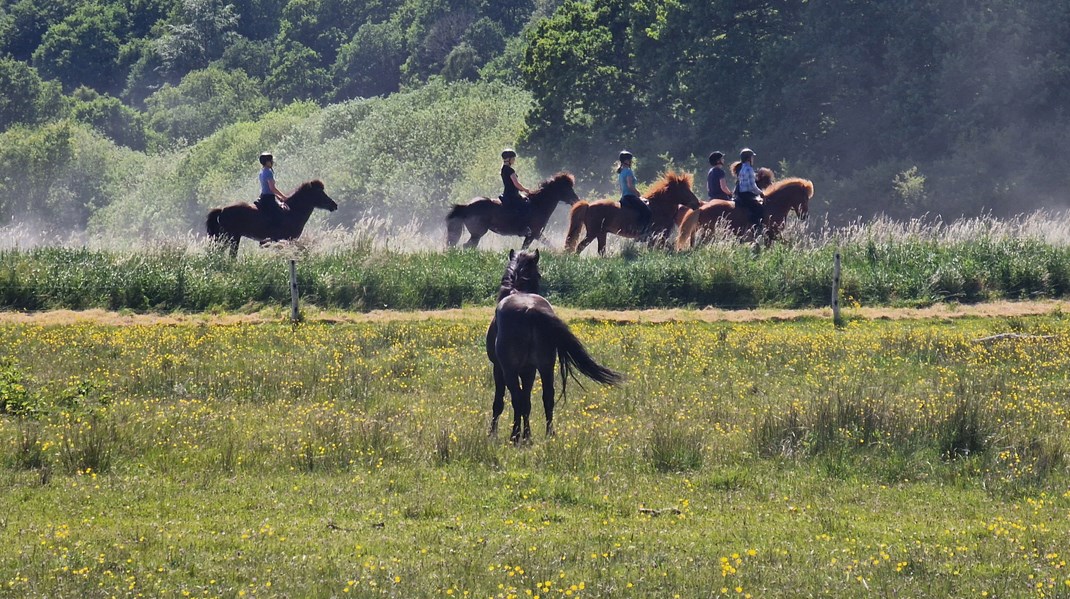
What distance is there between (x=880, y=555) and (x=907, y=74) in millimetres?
38400

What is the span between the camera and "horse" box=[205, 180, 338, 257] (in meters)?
28.8

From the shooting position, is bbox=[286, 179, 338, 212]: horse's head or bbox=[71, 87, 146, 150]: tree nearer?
bbox=[286, 179, 338, 212]: horse's head

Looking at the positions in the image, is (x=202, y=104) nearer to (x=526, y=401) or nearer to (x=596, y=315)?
(x=596, y=315)

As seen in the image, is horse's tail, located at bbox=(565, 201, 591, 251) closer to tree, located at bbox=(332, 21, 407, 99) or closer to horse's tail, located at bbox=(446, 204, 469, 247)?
horse's tail, located at bbox=(446, 204, 469, 247)

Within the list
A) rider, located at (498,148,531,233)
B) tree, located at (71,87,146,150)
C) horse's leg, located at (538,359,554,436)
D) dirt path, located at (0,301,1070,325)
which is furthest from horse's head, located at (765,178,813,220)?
tree, located at (71,87,146,150)

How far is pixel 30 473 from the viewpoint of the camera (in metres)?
11.1

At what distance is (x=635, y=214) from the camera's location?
96.7 ft

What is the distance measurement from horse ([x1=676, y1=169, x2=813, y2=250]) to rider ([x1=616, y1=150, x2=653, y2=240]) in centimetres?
82

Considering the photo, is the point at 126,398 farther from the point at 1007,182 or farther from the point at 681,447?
the point at 1007,182

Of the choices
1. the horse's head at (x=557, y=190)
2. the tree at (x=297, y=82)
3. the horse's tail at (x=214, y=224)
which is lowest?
the horse's tail at (x=214, y=224)

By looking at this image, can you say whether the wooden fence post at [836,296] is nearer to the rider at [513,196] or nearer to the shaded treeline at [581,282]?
the shaded treeline at [581,282]

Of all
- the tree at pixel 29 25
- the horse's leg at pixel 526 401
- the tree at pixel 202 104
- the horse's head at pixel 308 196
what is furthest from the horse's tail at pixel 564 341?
the tree at pixel 29 25

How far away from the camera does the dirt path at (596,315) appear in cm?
2248

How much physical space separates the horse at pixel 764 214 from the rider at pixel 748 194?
5.2 inches
